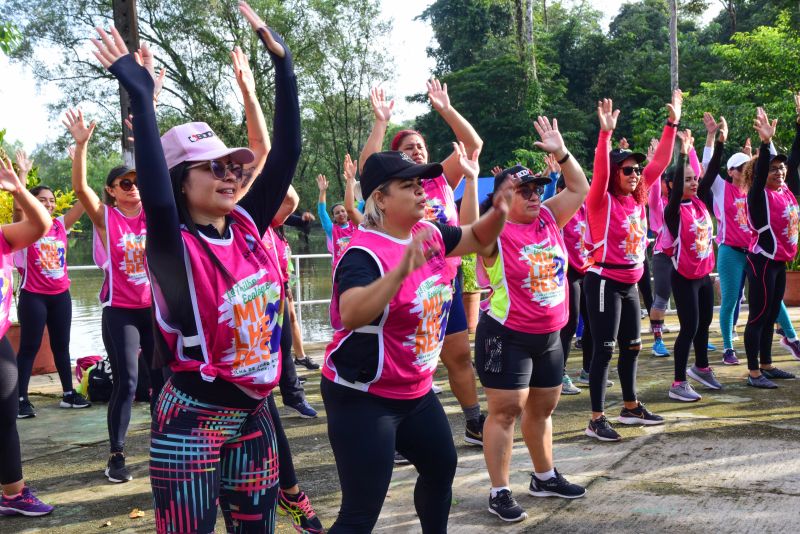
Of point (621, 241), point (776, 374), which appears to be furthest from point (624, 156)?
point (776, 374)

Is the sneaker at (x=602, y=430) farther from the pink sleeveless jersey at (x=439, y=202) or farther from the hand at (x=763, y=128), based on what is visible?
the hand at (x=763, y=128)

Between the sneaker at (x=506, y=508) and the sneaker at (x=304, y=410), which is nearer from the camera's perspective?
the sneaker at (x=506, y=508)

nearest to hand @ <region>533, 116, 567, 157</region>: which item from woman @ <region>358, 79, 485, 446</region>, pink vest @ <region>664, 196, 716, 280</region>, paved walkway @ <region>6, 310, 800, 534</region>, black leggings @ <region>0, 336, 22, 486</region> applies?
woman @ <region>358, 79, 485, 446</region>

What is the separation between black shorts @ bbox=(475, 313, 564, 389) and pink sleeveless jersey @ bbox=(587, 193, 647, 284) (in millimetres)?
1519

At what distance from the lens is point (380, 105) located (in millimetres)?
4836

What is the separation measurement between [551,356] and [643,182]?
2.13 m

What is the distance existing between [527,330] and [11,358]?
2911 mm

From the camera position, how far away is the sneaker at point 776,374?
24.0 ft

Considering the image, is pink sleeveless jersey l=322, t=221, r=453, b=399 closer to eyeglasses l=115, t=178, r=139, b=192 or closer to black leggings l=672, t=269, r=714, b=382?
eyeglasses l=115, t=178, r=139, b=192

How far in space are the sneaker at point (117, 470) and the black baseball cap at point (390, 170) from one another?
3.01 metres

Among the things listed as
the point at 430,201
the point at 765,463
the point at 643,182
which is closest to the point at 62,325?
the point at 430,201

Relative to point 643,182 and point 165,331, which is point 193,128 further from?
point 643,182

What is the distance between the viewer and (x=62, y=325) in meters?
7.25

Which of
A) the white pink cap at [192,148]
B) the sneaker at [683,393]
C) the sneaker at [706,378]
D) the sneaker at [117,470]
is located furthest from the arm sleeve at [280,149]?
the sneaker at [706,378]
